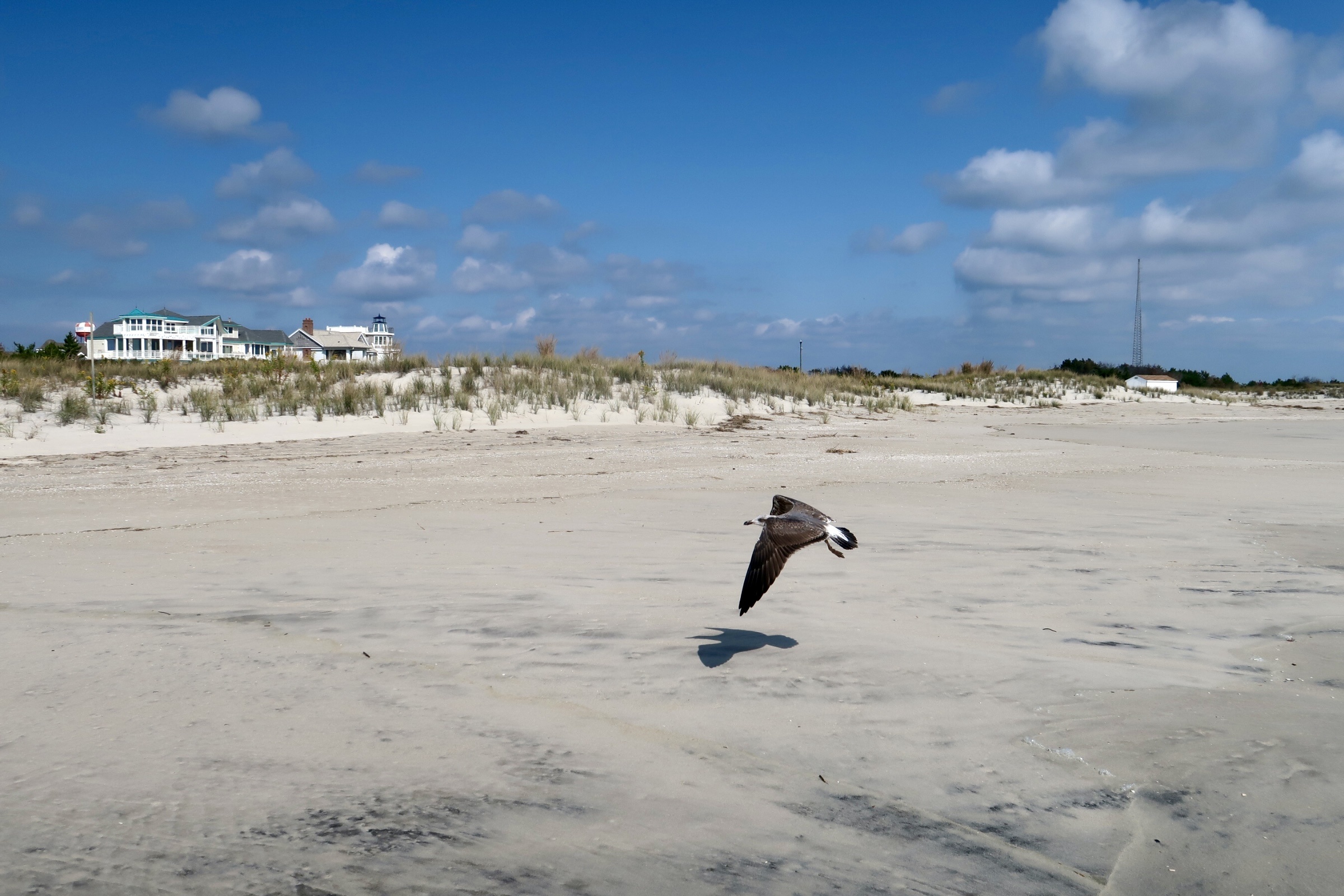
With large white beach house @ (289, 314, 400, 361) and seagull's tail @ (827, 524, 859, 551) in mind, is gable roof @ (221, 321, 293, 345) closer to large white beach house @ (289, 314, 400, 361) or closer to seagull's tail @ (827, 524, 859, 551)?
large white beach house @ (289, 314, 400, 361)

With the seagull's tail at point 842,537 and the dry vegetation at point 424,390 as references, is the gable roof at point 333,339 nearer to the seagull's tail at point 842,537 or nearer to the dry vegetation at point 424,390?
the dry vegetation at point 424,390

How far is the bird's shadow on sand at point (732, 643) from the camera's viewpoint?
3752 mm

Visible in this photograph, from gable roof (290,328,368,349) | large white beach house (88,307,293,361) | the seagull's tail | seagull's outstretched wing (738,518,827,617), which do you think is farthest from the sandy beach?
gable roof (290,328,368,349)

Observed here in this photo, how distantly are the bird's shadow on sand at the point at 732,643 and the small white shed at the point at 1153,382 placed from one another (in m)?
35.0

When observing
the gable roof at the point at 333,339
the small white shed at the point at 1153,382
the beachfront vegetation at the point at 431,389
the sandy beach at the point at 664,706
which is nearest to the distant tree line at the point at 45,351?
the beachfront vegetation at the point at 431,389

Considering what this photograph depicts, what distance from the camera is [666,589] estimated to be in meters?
4.89

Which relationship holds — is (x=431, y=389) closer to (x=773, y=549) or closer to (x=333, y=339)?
(x=773, y=549)

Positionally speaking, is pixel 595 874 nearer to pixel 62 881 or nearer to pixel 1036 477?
pixel 62 881

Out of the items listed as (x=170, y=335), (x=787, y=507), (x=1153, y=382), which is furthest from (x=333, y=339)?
(x=787, y=507)

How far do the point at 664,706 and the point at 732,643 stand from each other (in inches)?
29.5

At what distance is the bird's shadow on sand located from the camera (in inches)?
148

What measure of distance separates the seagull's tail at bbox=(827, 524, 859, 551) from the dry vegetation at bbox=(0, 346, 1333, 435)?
1208 centimetres

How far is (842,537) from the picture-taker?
359 centimetres

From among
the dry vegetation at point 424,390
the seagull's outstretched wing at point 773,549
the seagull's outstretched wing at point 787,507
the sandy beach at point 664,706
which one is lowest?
the sandy beach at point 664,706
